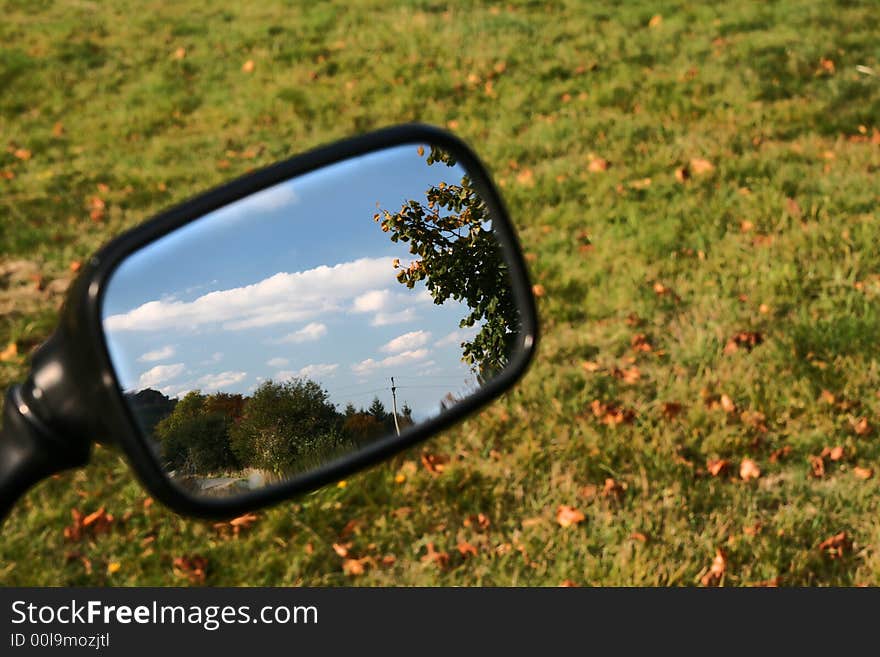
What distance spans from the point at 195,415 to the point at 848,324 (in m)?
3.84

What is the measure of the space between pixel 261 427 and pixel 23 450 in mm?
351

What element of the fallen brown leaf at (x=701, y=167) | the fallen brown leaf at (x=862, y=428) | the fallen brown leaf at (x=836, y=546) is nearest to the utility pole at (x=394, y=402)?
the fallen brown leaf at (x=836, y=546)

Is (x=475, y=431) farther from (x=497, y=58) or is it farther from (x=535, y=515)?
(x=497, y=58)

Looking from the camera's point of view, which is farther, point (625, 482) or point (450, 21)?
point (450, 21)

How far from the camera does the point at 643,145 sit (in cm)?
624

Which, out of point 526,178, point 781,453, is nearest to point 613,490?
point 781,453

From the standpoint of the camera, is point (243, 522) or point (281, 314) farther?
point (243, 522)

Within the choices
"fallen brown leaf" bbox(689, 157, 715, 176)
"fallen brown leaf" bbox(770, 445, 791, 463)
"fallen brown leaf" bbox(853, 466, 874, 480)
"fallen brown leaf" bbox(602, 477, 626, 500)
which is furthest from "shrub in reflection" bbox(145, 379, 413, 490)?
"fallen brown leaf" bbox(689, 157, 715, 176)

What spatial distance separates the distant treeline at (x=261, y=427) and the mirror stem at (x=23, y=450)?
0.44 feet

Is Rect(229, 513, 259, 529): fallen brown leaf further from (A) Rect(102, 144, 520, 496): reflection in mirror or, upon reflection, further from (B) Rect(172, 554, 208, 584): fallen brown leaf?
(A) Rect(102, 144, 520, 496): reflection in mirror

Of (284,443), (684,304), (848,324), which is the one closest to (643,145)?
(684,304)

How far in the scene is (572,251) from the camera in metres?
5.21

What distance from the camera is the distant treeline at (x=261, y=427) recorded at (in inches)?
44.0

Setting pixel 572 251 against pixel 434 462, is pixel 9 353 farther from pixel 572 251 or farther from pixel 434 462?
pixel 572 251
